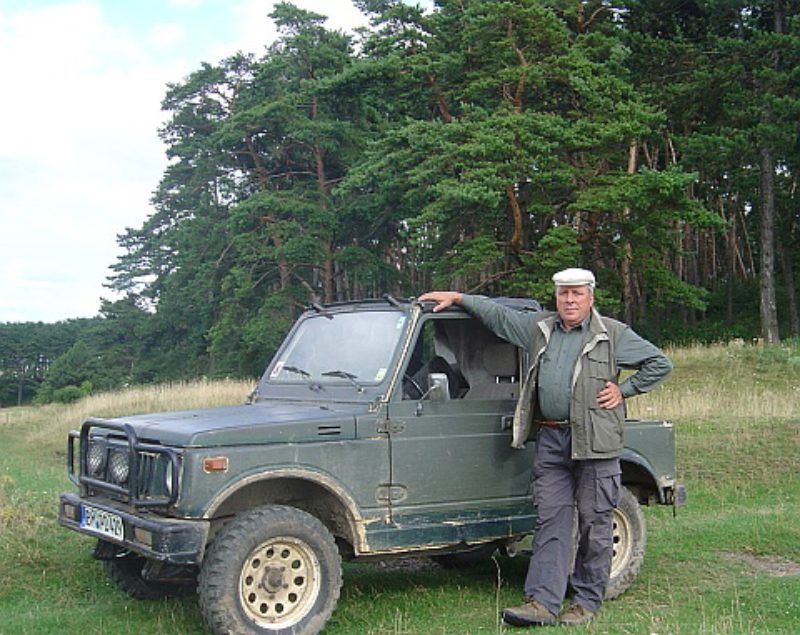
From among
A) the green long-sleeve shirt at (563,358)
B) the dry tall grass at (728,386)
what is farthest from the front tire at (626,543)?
the dry tall grass at (728,386)

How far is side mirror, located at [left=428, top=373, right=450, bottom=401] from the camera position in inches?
240

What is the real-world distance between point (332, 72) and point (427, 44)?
33.2 feet

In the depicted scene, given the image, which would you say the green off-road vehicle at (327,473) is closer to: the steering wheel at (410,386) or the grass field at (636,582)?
the steering wheel at (410,386)

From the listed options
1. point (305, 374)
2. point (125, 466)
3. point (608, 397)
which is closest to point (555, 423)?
point (608, 397)

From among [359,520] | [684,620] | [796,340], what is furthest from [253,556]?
[796,340]

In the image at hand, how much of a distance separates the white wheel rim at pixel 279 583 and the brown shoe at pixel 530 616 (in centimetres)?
121

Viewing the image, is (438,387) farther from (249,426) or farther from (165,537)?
(165,537)

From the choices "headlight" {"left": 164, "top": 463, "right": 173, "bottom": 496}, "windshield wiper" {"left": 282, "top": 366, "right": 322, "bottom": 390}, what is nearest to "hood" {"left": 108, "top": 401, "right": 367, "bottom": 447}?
"headlight" {"left": 164, "top": 463, "right": 173, "bottom": 496}

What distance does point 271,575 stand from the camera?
5398 millimetres

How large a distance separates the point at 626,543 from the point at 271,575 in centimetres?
272

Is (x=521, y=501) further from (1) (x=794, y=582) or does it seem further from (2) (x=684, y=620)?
(1) (x=794, y=582)

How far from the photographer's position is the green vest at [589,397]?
19.1 feet

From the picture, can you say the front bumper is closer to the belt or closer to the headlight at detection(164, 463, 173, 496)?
the headlight at detection(164, 463, 173, 496)

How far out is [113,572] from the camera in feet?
21.4
